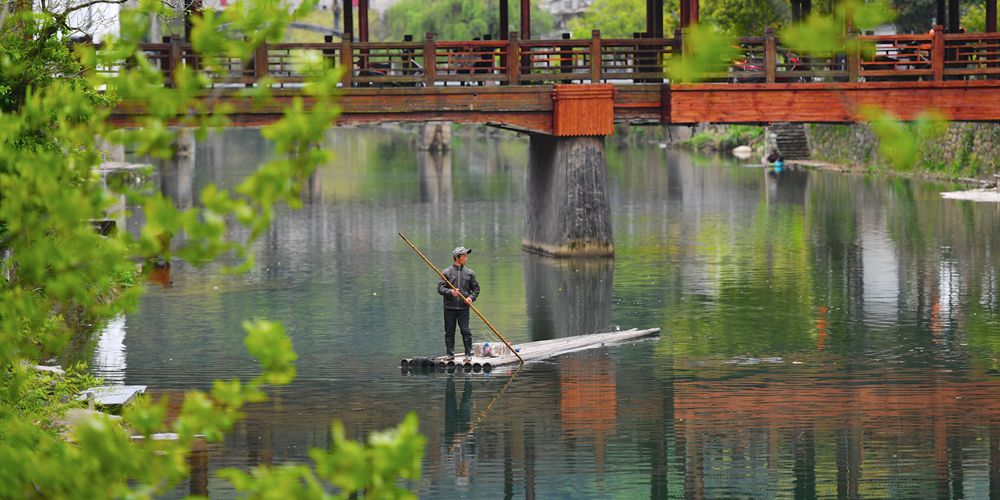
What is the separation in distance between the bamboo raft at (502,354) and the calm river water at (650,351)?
0.28 metres

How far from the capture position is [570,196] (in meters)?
31.4

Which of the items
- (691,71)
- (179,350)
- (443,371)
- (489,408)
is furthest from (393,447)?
(179,350)

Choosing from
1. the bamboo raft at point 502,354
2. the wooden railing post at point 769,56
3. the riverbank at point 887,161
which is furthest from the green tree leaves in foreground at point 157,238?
the riverbank at point 887,161

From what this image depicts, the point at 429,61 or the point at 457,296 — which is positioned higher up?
the point at 429,61

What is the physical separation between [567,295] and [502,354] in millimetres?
7697

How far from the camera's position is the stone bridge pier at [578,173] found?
31.0m

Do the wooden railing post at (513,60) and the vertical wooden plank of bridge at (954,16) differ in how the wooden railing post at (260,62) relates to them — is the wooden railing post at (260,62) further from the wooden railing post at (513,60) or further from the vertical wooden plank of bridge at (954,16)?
the vertical wooden plank of bridge at (954,16)

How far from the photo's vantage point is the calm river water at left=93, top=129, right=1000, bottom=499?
48.9 feet

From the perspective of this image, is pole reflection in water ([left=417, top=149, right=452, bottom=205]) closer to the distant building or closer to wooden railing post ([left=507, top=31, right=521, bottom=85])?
wooden railing post ([left=507, top=31, right=521, bottom=85])

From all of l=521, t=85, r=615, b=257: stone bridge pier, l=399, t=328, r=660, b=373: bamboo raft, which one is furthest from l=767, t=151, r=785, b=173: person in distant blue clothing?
l=399, t=328, r=660, b=373: bamboo raft

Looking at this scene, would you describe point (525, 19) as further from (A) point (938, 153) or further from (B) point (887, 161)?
(A) point (938, 153)

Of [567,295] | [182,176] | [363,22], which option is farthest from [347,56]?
[182,176]

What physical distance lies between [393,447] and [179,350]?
57.2ft

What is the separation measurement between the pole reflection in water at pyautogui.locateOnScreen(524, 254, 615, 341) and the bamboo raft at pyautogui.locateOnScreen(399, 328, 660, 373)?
1.39m
